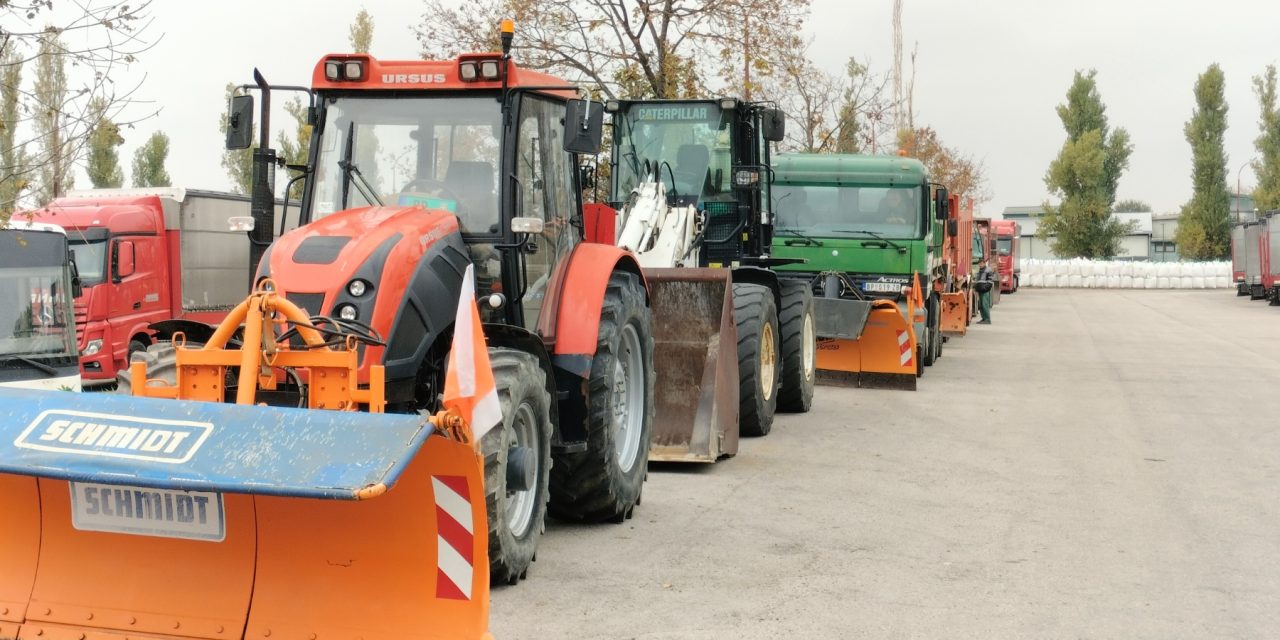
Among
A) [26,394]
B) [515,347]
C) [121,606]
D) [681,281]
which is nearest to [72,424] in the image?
[26,394]

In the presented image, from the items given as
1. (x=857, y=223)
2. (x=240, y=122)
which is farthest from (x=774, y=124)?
(x=240, y=122)

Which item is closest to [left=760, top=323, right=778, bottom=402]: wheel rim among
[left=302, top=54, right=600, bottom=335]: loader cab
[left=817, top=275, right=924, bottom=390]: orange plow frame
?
[left=817, top=275, right=924, bottom=390]: orange plow frame

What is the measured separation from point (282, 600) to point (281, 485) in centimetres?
85

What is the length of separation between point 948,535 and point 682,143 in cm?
670

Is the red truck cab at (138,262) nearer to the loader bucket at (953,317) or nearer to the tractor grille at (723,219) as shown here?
the tractor grille at (723,219)

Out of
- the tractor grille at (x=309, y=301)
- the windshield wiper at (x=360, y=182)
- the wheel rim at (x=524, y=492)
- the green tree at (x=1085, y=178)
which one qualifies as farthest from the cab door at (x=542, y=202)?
the green tree at (x=1085, y=178)

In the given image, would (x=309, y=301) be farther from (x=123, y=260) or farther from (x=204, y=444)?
(x=123, y=260)

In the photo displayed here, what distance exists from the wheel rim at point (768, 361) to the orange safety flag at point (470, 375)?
7502 mm

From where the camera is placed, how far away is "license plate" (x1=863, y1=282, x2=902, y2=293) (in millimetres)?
17359

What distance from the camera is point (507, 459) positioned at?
604 centimetres

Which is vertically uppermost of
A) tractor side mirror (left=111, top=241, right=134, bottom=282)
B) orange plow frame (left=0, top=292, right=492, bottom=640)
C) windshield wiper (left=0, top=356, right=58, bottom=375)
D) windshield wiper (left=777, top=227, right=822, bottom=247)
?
windshield wiper (left=777, top=227, right=822, bottom=247)

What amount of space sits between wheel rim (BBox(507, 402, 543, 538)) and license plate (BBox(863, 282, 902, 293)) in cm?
1125

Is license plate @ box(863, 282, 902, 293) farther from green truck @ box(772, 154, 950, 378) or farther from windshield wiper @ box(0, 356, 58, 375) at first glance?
windshield wiper @ box(0, 356, 58, 375)

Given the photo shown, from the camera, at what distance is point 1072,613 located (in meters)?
6.12
